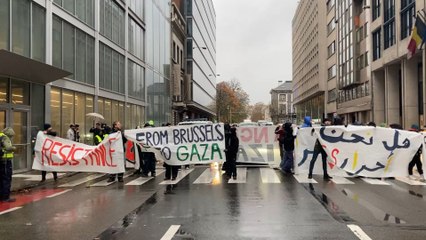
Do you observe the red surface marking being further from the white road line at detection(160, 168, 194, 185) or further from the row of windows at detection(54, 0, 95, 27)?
the row of windows at detection(54, 0, 95, 27)

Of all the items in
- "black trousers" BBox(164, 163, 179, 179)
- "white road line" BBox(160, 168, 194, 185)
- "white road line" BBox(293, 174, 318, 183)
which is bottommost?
"white road line" BBox(160, 168, 194, 185)

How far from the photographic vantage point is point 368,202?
10242 mm

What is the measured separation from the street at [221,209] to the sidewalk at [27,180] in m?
0.41

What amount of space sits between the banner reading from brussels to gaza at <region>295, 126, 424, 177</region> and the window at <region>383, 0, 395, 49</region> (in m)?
30.8

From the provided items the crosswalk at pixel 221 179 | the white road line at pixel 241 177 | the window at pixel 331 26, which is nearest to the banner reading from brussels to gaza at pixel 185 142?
the crosswalk at pixel 221 179

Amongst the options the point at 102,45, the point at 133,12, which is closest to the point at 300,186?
the point at 102,45

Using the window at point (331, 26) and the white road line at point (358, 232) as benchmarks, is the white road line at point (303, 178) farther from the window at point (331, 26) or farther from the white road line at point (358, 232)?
the window at point (331, 26)

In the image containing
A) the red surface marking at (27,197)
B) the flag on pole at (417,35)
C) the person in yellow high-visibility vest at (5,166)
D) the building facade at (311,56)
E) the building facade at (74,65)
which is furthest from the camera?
the building facade at (311,56)

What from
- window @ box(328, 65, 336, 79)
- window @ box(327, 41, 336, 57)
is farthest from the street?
window @ box(327, 41, 336, 57)

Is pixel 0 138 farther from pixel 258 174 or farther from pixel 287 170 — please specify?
pixel 287 170

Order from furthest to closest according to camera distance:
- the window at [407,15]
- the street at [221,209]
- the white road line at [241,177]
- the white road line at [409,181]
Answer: the window at [407,15]
the white road line at [241,177]
the white road line at [409,181]
the street at [221,209]

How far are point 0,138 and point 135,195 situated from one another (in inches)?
134

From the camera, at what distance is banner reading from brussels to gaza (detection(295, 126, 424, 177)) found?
1480cm

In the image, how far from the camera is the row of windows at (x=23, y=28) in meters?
16.9
